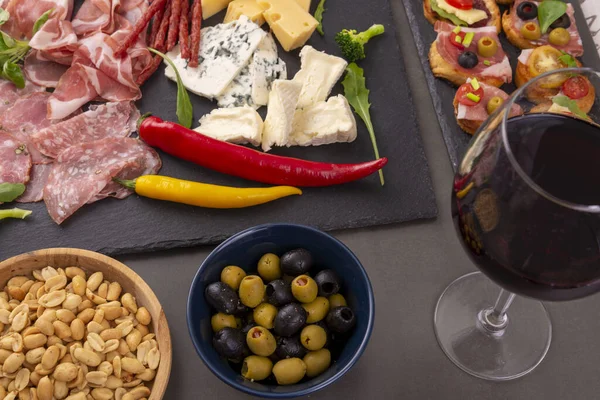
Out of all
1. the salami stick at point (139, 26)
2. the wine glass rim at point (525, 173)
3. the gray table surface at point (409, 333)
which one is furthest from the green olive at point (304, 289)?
the salami stick at point (139, 26)

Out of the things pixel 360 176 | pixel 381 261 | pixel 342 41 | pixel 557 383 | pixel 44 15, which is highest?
pixel 44 15

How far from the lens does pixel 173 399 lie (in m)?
1.27

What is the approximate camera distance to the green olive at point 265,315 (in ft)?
3.80

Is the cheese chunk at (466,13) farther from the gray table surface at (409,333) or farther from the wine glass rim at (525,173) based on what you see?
the wine glass rim at (525,173)

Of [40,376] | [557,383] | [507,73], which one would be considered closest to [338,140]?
[507,73]

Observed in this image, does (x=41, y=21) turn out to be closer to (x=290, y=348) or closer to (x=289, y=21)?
(x=289, y=21)

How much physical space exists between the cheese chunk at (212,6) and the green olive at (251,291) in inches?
34.9

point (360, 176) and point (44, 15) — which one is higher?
point (44, 15)

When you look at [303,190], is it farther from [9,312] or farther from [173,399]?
[9,312]

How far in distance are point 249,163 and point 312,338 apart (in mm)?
508

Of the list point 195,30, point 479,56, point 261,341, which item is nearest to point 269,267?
point 261,341

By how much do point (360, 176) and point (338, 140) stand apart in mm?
129

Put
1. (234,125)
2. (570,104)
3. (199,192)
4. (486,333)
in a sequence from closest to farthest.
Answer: (570,104) < (486,333) < (199,192) < (234,125)

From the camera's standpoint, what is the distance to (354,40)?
1.67 m
